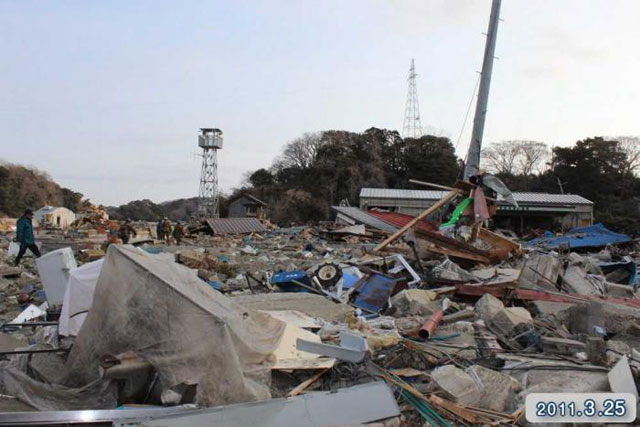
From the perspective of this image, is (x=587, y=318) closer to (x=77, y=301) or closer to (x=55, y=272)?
(x=77, y=301)

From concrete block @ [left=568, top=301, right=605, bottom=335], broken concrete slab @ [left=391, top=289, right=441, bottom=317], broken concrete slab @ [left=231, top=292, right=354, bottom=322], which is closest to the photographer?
concrete block @ [left=568, top=301, right=605, bottom=335]

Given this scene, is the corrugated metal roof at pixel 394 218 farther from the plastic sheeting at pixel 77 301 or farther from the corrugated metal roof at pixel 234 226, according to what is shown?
the plastic sheeting at pixel 77 301

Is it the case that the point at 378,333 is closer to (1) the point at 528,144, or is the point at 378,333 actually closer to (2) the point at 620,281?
(2) the point at 620,281

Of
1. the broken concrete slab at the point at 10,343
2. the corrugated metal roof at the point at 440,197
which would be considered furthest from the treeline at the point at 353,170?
the broken concrete slab at the point at 10,343

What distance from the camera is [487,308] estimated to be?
5.96m

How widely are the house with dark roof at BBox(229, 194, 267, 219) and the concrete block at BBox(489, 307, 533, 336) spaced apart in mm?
36062

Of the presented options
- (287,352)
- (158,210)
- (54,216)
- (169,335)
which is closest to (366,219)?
(287,352)

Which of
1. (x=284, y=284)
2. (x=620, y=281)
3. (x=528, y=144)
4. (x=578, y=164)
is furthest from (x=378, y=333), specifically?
(x=528, y=144)

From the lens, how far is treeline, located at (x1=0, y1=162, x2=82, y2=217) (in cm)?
4341

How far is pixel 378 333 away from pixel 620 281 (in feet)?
21.9

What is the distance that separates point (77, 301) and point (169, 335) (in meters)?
1.24

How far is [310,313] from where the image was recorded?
5949mm

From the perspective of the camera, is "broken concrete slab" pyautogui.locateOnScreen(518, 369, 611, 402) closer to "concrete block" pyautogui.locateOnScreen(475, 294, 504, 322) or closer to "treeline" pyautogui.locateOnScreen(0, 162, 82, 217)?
"concrete block" pyautogui.locateOnScreen(475, 294, 504, 322)

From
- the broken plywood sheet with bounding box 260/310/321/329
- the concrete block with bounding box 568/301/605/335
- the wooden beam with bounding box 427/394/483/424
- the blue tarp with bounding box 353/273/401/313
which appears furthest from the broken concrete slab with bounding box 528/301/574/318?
the wooden beam with bounding box 427/394/483/424
